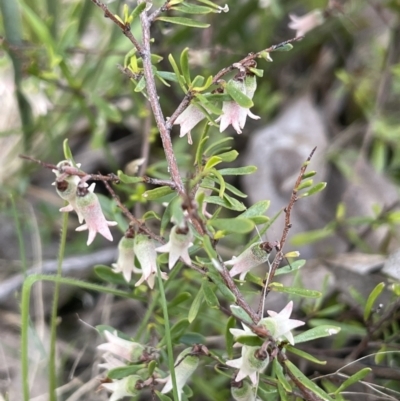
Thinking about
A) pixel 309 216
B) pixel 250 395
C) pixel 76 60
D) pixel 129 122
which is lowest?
pixel 309 216

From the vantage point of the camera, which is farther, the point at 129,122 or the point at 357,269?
the point at 129,122

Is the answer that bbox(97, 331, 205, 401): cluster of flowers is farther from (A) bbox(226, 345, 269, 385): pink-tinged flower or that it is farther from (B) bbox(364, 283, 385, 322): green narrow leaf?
(B) bbox(364, 283, 385, 322): green narrow leaf

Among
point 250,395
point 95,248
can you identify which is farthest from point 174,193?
point 95,248

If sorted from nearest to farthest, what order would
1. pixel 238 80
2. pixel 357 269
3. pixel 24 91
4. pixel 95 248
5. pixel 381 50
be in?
pixel 238 80
pixel 357 269
pixel 24 91
pixel 95 248
pixel 381 50

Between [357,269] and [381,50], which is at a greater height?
[381,50]

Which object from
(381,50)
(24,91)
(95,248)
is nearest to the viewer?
(24,91)

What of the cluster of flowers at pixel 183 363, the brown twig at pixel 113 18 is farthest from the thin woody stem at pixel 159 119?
the cluster of flowers at pixel 183 363

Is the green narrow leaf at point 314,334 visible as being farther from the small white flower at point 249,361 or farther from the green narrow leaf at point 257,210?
the green narrow leaf at point 257,210

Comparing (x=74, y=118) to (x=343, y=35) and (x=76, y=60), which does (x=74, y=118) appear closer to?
(x=76, y=60)
